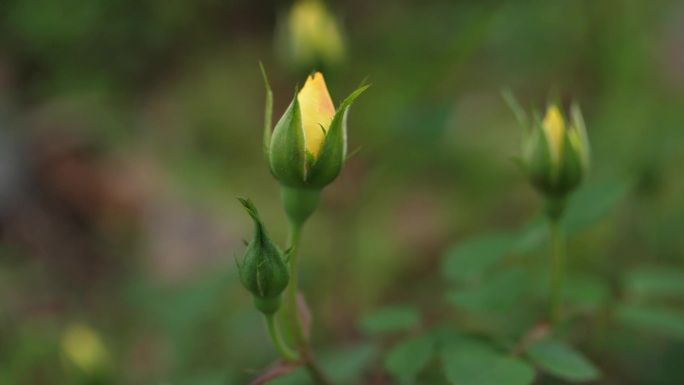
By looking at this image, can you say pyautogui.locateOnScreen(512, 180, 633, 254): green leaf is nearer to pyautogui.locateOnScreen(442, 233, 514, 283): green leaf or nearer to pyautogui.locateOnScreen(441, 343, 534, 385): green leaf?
pyautogui.locateOnScreen(442, 233, 514, 283): green leaf

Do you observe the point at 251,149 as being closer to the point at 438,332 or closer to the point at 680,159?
the point at 680,159

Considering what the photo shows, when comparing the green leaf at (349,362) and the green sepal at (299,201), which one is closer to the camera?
the green sepal at (299,201)

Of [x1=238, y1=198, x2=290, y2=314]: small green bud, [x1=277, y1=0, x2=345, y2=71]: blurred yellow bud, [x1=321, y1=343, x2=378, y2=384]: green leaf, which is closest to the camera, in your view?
[x1=238, y1=198, x2=290, y2=314]: small green bud

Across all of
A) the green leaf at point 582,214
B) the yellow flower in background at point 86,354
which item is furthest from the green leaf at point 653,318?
the yellow flower in background at point 86,354

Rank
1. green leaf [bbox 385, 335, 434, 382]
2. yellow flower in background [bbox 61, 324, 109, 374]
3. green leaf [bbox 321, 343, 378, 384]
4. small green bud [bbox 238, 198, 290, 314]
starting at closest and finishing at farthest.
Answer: small green bud [bbox 238, 198, 290, 314]
green leaf [bbox 385, 335, 434, 382]
green leaf [bbox 321, 343, 378, 384]
yellow flower in background [bbox 61, 324, 109, 374]

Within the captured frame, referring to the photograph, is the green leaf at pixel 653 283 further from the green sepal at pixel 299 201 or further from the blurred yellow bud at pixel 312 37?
the blurred yellow bud at pixel 312 37

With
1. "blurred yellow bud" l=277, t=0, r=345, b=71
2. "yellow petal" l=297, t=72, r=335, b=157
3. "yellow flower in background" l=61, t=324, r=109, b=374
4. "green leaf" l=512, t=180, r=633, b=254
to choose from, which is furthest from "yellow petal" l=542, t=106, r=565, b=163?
"yellow flower in background" l=61, t=324, r=109, b=374
